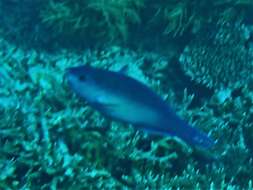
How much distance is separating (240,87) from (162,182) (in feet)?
6.22

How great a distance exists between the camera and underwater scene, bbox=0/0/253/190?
10.3 feet

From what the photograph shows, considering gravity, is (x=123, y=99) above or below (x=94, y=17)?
above

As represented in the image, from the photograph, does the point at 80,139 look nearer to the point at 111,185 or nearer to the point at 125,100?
the point at 111,185

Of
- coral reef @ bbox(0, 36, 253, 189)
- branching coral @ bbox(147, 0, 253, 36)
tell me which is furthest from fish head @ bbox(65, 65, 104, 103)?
branching coral @ bbox(147, 0, 253, 36)

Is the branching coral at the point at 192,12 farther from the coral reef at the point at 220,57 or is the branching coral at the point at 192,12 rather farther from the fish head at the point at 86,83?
the fish head at the point at 86,83

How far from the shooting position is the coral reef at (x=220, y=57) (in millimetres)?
5496

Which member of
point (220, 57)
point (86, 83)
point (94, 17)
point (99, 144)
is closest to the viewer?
point (86, 83)

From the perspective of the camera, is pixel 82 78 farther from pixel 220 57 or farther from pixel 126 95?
pixel 220 57

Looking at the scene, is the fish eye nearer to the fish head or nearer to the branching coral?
the fish head

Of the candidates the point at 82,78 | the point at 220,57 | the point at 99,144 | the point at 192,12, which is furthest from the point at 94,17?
the point at 82,78

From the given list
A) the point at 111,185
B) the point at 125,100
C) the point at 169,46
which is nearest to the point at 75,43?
the point at 169,46

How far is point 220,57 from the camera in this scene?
565 centimetres

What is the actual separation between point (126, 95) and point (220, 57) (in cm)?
282

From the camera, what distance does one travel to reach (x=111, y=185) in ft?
13.0
